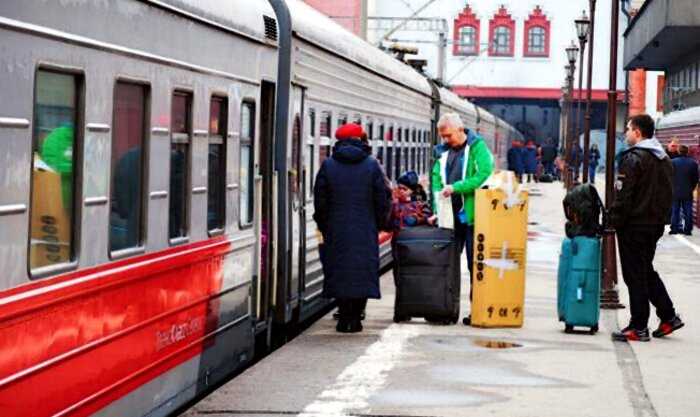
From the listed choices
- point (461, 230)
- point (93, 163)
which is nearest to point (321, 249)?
point (461, 230)

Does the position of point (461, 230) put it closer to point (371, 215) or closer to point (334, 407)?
point (371, 215)

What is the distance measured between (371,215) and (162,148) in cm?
486

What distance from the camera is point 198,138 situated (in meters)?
10.1

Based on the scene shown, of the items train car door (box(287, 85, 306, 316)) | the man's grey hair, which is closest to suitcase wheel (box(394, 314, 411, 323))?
train car door (box(287, 85, 306, 316))

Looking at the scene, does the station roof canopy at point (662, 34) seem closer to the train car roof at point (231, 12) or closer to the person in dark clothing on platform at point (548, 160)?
the person in dark clothing on platform at point (548, 160)

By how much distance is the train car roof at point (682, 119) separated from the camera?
35219 millimetres

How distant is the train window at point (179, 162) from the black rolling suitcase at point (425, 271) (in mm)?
5018

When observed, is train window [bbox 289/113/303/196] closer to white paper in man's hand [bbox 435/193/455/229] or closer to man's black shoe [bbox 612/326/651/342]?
white paper in man's hand [bbox 435/193/455/229]

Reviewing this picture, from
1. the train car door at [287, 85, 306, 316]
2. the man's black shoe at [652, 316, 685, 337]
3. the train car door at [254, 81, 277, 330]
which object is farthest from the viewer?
Result: the man's black shoe at [652, 316, 685, 337]

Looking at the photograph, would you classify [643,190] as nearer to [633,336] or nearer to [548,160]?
[633,336]

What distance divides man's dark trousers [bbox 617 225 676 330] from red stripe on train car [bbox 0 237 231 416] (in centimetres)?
424

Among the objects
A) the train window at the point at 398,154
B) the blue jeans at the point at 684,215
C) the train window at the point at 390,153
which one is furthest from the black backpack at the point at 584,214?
the blue jeans at the point at 684,215

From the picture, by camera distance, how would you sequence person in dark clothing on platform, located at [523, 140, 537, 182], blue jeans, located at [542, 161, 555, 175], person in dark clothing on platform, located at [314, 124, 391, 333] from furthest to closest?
1. blue jeans, located at [542, 161, 555, 175]
2. person in dark clothing on platform, located at [523, 140, 537, 182]
3. person in dark clothing on platform, located at [314, 124, 391, 333]

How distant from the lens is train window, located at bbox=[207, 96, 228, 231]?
34.6 ft
